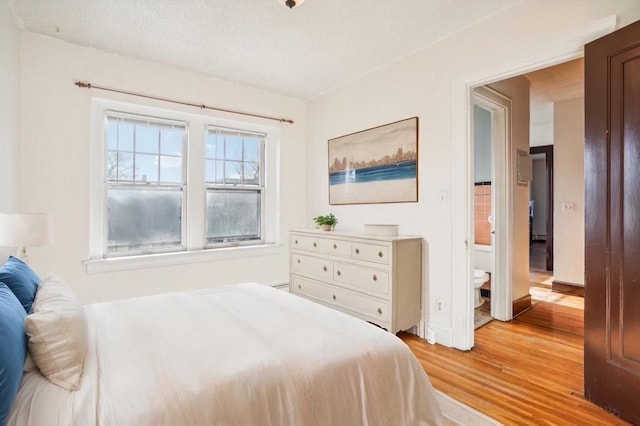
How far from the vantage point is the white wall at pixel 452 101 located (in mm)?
2205

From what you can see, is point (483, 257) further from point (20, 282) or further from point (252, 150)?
point (20, 282)

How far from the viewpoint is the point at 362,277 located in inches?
118

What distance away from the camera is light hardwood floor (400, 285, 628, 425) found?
190 centimetres

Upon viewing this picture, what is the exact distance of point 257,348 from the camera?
4.49 ft

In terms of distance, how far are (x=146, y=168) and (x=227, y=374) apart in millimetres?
2891

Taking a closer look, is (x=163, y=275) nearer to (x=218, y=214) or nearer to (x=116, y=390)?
(x=218, y=214)

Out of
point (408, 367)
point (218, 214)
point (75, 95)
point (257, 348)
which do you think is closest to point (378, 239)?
point (408, 367)

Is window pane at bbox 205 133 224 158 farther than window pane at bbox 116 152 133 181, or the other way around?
window pane at bbox 205 133 224 158

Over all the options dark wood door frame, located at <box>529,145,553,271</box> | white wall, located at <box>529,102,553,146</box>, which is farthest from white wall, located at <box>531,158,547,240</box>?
dark wood door frame, located at <box>529,145,553,271</box>

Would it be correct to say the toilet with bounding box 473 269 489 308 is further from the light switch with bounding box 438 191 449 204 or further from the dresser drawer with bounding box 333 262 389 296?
the dresser drawer with bounding box 333 262 389 296

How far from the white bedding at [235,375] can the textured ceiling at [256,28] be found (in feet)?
6.98

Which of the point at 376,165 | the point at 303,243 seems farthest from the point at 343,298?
the point at 376,165

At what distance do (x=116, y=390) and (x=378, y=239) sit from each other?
2161 millimetres

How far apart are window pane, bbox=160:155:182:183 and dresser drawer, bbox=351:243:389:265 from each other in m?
2.05
